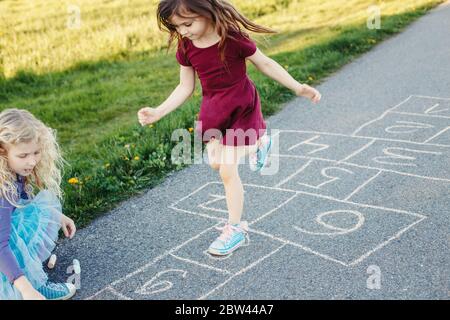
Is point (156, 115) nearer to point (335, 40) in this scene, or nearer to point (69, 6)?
point (335, 40)

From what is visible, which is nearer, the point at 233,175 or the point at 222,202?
the point at 233,175

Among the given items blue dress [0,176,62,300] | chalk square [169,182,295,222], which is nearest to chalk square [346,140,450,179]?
chalk square [169,182,295,222]

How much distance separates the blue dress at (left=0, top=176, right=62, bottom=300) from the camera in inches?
115

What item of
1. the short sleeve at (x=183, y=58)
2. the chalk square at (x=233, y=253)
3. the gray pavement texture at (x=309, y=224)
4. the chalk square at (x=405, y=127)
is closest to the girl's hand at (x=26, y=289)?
the gray pavement texture at (x=309, y=224)

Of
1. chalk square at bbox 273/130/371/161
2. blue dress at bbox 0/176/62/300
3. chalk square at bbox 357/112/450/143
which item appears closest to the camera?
blue dress at bbox 0/176/62/300

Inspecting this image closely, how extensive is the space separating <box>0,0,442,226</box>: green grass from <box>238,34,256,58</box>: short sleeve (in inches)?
61.5

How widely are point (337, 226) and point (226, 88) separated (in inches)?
42.9

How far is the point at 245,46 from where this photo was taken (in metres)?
3.27

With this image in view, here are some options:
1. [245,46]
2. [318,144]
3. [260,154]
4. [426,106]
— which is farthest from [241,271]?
[426,106]

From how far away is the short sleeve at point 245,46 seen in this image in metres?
3.25

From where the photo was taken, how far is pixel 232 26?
319cm

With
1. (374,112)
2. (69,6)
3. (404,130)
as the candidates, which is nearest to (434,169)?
(404,130)

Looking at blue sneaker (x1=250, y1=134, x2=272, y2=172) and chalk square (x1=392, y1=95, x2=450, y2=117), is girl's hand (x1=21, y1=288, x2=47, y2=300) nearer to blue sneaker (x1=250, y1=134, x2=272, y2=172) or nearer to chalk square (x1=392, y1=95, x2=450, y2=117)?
blue sneaker (x1=250, y1=134, x2=272, y2=172)

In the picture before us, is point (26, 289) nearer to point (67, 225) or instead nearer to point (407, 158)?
point (67, 225)
